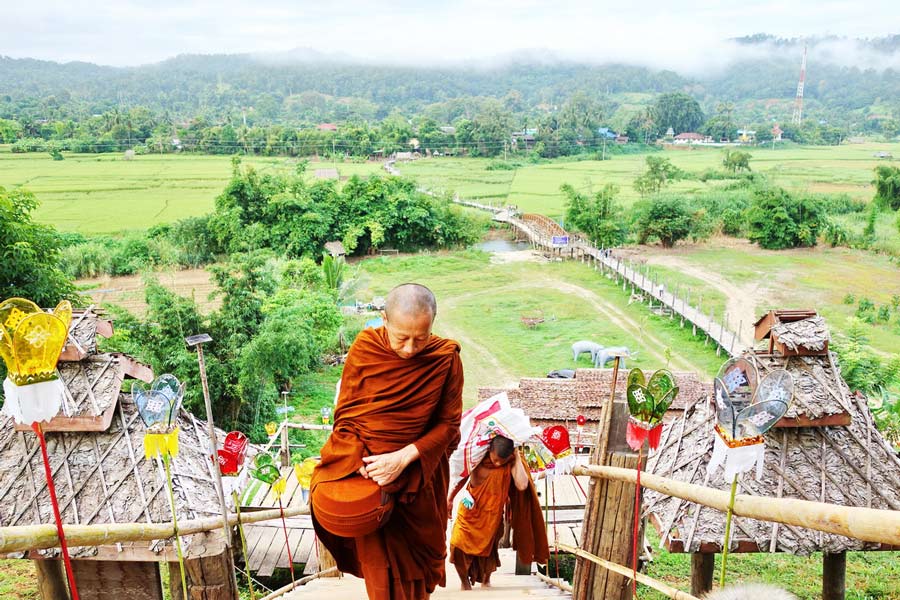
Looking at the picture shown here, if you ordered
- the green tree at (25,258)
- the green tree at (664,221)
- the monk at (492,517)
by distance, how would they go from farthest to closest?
A: the green tree at (664,221), the green tree at (25,258), the monk at (492,517)

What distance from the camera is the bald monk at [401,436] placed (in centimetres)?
246

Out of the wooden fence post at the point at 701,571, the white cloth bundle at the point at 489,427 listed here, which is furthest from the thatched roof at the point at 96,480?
the wooden fence post at the point at 701,571

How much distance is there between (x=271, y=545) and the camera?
7.63m

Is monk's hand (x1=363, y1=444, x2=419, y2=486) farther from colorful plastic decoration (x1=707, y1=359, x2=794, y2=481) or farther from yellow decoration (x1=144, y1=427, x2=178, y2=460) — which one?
colorful plastic decoration (x1=707, y1=359, x2=794, y2=481)

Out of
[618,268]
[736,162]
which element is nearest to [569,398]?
[618,268]

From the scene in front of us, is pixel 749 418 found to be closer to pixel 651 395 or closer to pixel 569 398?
pixel 651 395

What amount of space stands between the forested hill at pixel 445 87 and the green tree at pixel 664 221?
5671 cm

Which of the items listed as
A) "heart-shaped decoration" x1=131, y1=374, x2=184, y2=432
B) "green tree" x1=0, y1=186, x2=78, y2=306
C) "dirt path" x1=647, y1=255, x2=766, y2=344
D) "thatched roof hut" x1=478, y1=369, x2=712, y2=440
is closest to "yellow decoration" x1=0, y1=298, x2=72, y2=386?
"heart-shaped decoration" x1=131, y1=374, x2=184, y2=432

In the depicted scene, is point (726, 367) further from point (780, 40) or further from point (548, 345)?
point (780, 40)

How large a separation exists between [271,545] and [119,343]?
5900mm

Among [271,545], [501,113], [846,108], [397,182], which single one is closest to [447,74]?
[846,108]

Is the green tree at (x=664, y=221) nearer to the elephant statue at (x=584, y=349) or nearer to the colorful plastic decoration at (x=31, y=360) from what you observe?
the elephant statue at (x=584, y=349)

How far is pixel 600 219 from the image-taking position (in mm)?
30156

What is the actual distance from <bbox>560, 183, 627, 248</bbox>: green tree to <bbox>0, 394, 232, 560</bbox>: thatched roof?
25.9 meters
